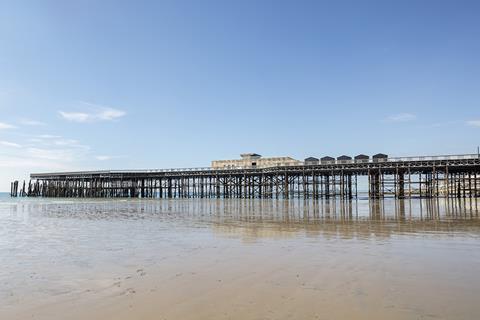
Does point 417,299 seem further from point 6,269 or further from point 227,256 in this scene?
point 6,269

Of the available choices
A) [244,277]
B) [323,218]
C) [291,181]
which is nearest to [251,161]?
[291,181]

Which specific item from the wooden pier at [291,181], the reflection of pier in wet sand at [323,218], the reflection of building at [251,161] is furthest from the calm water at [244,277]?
the reflection of building at [251,161]

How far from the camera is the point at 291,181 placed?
6388 centimetres

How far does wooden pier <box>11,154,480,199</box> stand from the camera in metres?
51.3

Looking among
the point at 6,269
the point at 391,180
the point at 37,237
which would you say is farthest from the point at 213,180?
the point at 6,269

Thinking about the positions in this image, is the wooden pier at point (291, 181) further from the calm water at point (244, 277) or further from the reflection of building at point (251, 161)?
the calm water at point (244, 277)

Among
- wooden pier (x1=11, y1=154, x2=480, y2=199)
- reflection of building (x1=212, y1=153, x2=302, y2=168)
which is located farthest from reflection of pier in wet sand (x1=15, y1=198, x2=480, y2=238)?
reflection of building (x1=212, y1=153, x2=302, y2=168)

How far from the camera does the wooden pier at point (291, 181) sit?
51344 mm

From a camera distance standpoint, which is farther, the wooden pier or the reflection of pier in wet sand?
the wooden pier

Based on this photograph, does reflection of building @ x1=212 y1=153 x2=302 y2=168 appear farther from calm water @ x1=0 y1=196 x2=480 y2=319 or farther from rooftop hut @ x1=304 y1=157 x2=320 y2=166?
calm water @ x1=0 y1=196 x2=480 y2=319

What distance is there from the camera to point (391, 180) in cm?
5406

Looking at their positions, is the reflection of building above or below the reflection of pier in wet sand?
above

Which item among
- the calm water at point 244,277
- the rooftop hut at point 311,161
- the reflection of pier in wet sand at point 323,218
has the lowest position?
the reflection of pier in wet sand at point 323,218

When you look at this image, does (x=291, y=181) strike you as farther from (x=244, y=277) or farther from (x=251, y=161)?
(x=244, y=277)
